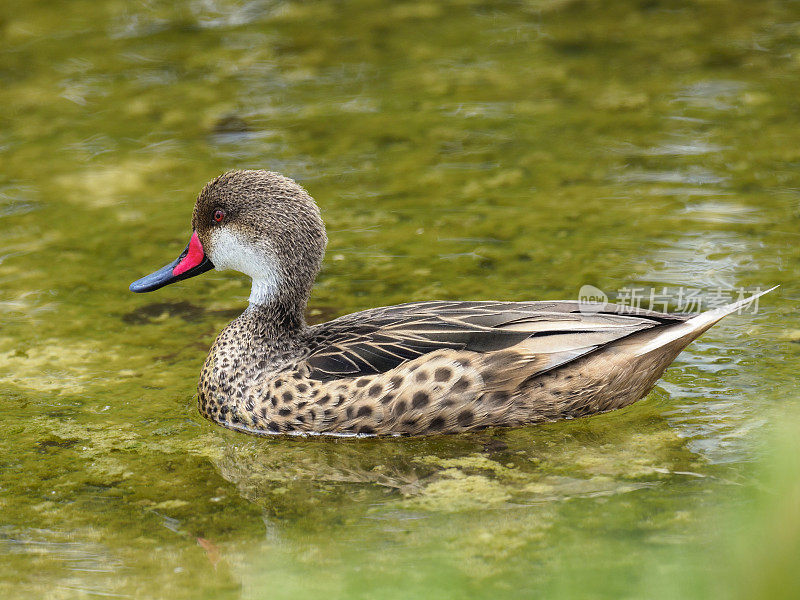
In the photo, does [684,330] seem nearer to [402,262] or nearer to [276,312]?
[276,312]

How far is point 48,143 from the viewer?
8.82 metres

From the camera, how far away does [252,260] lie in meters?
5.66

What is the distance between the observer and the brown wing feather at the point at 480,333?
5180 mm

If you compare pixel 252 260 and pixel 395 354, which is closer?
pixel 395 354

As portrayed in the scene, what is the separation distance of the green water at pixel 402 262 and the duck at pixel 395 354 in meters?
0.13

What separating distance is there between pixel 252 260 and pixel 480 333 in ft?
4.10

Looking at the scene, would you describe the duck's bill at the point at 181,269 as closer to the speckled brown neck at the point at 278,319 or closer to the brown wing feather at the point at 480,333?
the speckled brown neck at the point at 278,319

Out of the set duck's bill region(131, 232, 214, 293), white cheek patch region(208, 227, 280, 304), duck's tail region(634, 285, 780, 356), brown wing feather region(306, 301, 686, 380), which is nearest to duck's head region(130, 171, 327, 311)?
white cheek patch region(208, 227, 280, 304)

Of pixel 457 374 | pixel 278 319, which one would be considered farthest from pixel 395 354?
pixel 278 319

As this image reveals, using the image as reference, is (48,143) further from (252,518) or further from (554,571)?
(554,571)

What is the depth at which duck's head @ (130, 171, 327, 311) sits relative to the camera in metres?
5.55

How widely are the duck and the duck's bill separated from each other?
0.86ft

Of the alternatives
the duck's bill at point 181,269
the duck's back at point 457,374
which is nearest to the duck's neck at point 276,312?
the duck's back at point 457,374

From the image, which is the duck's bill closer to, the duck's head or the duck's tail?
the duck's head
